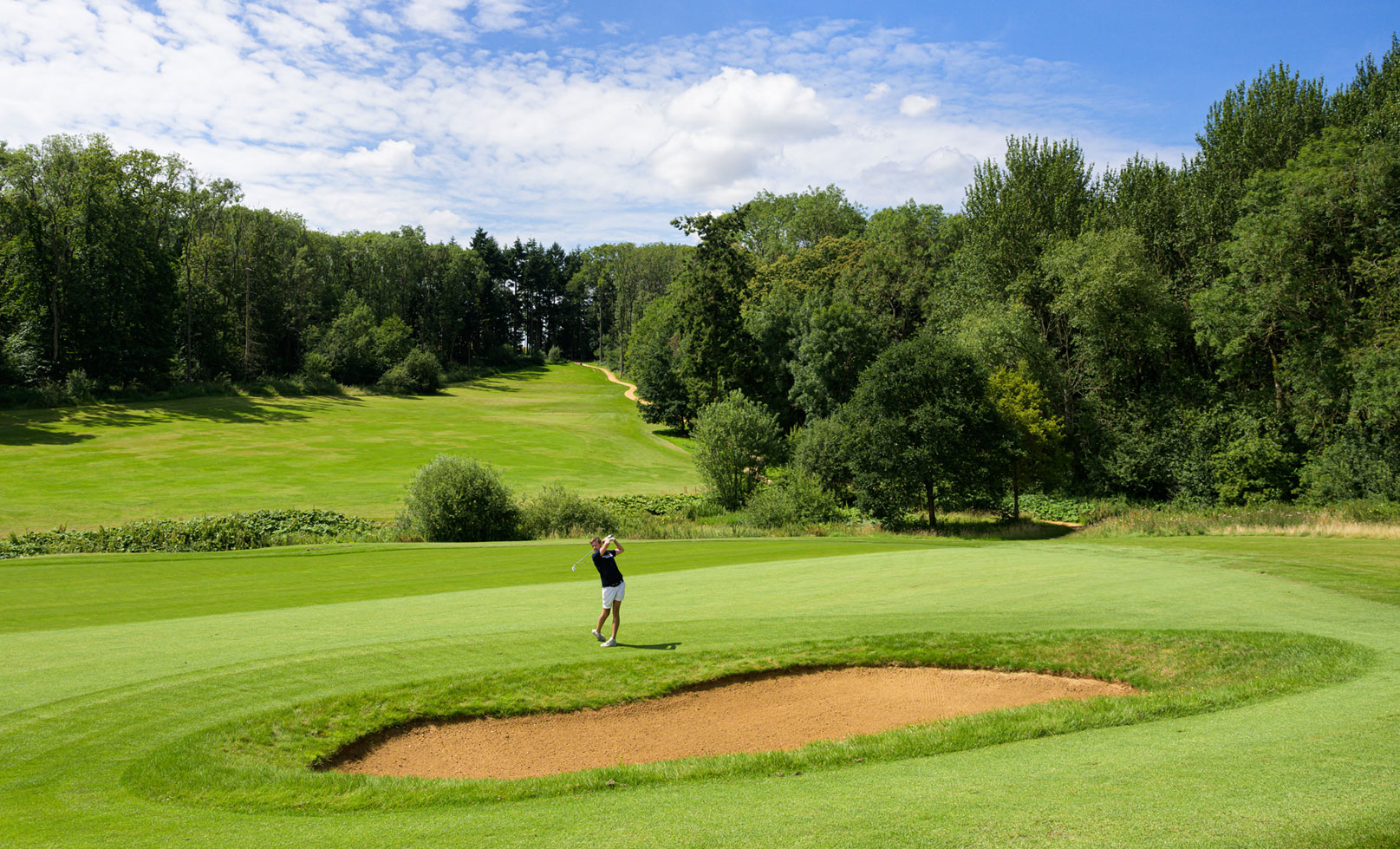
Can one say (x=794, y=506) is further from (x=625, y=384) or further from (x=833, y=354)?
(x=625, y=384)

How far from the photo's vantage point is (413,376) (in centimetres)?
9744

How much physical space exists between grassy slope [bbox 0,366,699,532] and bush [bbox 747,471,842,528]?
12.8 meters

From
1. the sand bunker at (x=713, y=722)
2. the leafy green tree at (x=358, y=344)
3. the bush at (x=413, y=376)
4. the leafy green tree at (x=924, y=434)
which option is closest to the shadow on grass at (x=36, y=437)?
the leafy green tree at (x=358, y=344)

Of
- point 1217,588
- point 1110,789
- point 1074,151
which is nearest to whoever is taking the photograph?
point 1110,789

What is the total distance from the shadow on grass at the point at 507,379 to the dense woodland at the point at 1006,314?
17.6m

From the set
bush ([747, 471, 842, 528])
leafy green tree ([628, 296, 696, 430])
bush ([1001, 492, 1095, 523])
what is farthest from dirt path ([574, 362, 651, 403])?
bush ([1001, 492, 1095, 523])

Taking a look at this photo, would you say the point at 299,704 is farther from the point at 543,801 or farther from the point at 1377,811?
the point at 1377,811

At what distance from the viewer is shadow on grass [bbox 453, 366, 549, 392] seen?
108m

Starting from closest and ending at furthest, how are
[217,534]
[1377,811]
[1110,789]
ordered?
[1377,811] → [1110,789] → [217,534]

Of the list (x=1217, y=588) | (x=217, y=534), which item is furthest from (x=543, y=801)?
(x=217, y=534)

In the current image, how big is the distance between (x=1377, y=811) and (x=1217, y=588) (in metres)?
13.7

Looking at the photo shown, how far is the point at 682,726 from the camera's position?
38.3 ft

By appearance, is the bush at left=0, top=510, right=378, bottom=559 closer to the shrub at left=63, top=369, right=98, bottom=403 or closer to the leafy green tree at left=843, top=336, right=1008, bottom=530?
the leafy green tree at left=843, top=336, right=1008, bottom=530

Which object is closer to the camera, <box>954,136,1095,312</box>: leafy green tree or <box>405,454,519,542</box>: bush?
<box>405,454,519,542</box>: bush
